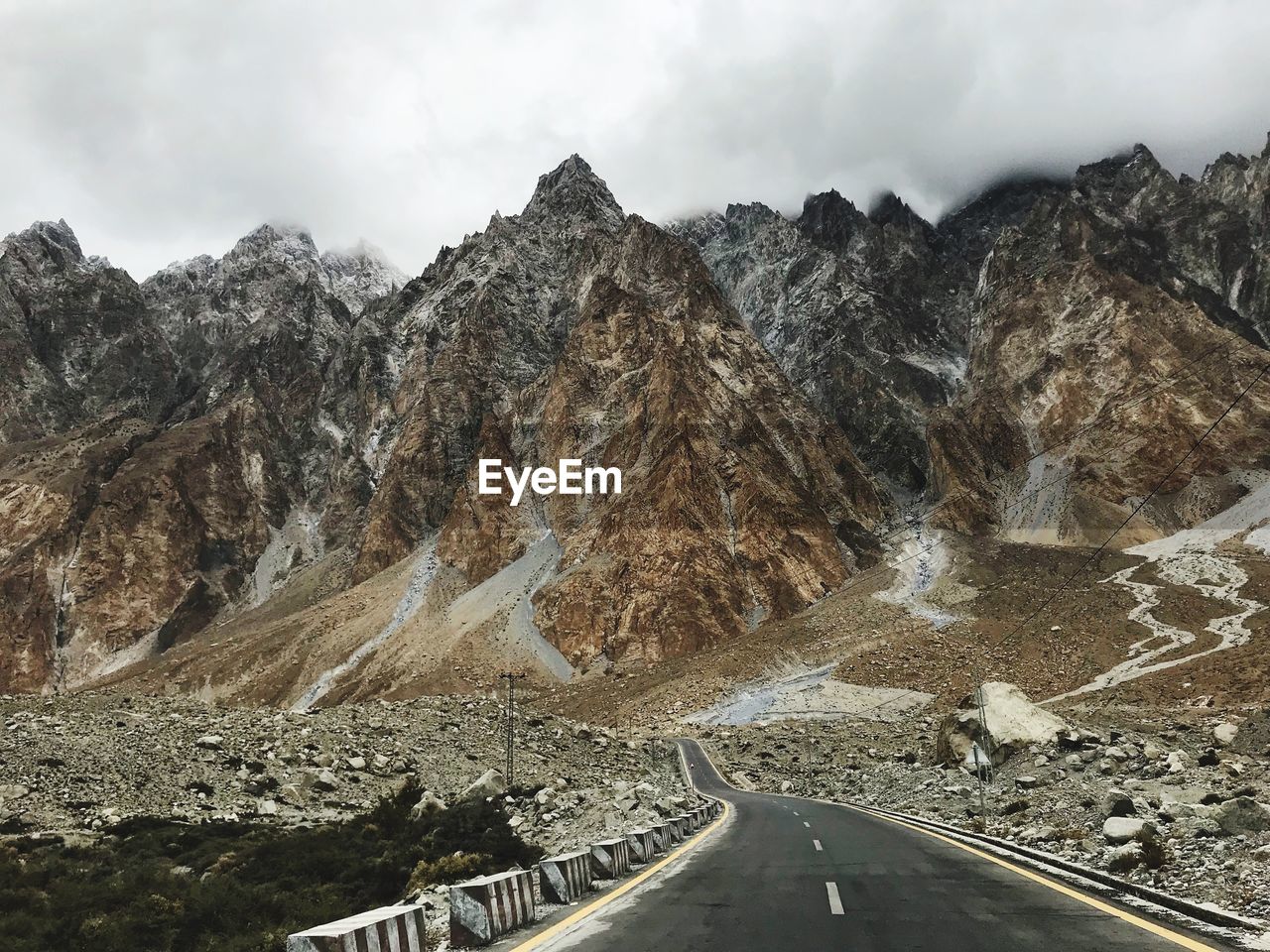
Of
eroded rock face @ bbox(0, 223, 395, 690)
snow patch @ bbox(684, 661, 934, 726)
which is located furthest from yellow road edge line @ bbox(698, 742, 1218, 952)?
eroded rock face @ bbox(0, 223, 395, 690)

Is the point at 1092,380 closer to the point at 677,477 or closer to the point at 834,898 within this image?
the point at 677,477

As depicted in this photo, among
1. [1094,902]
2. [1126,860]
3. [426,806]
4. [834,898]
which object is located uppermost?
[834,898]

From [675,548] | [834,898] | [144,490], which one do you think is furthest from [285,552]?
[834,898]

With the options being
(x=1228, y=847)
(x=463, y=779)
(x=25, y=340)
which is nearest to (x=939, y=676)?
(x=463, y=779)

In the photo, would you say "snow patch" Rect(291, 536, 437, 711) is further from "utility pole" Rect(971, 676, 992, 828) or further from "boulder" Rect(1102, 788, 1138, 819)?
"boulder" Rect(1102, 788, 1138, 819)

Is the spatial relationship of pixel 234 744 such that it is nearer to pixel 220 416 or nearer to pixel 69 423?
pixel 220 416
